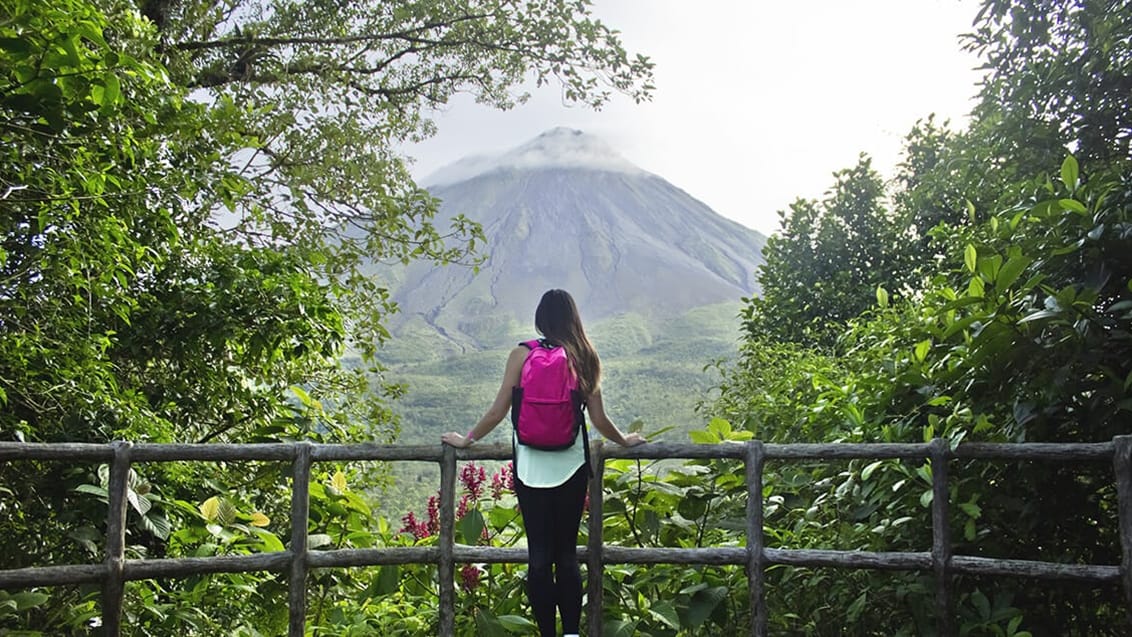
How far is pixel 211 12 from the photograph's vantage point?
27.8 feet

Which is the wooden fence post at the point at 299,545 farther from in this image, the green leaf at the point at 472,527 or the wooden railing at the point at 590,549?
the green leaf at the point at 472,527

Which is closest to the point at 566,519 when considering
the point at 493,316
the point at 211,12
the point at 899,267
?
the point at 211,12

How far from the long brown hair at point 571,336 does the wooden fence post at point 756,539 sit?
0.72 meters

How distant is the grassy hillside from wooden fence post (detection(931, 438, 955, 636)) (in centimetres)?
3468

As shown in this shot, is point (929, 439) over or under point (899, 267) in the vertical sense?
under

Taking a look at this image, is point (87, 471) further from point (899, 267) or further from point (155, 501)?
point (899, 267)

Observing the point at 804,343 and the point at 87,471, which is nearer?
the point at 87,471

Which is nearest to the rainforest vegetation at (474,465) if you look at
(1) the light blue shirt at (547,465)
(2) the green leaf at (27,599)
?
(2) the green leaf at (27,599)

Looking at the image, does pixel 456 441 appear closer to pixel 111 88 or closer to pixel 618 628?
pixel 618 628

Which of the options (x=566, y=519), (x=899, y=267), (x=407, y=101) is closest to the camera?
(x=566, y=519)

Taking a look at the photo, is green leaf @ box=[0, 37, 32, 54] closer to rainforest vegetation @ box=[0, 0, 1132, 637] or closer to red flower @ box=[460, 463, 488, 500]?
rainforest vegetation @ box=[0, 0, 1132, 637]

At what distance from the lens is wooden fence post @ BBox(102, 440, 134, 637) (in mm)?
3320

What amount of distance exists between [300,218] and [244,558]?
4847 mm

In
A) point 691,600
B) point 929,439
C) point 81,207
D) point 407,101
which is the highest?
point 407,101
